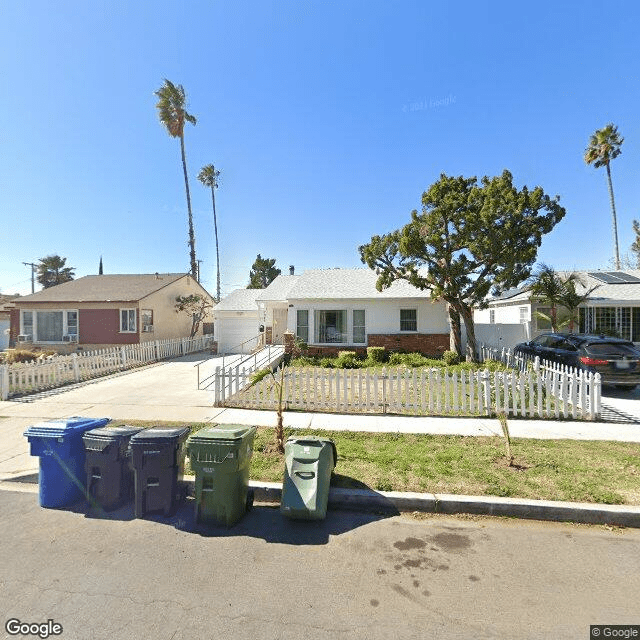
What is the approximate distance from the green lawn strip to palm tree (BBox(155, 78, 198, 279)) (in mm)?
27799

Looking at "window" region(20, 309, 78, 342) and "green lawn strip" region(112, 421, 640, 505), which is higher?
"window" region(20, 309, 78, 342)

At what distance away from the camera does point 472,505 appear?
4.32 meters

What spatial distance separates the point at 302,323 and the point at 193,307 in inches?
438

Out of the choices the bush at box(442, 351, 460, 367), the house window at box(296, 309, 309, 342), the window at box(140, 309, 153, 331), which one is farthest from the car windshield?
the window at box(140, 309, 153, 331)

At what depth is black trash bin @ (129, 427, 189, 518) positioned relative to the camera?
418cm

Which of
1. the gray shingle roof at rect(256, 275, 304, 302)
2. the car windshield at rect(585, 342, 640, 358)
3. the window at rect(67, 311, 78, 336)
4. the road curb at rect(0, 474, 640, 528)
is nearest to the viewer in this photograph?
the road curb at rect(0, 474, 640, 528)

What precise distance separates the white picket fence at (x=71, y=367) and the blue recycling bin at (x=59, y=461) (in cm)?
766

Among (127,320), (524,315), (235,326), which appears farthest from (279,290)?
(524,315)

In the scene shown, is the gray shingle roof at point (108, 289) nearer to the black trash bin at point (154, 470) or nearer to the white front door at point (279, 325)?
the white front door at point (279, 325)

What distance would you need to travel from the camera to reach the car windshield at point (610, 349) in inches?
387

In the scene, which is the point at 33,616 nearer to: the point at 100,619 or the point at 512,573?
the point at 100,619

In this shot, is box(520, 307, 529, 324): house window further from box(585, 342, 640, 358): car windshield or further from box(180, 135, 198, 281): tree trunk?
box(180, 135, 198, 281): tree trunk

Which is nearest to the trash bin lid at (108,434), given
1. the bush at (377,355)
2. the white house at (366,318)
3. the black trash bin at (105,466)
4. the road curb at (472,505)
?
the black trash bin at (105,466)

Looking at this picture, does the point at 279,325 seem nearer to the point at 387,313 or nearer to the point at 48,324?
the point at 387,313
